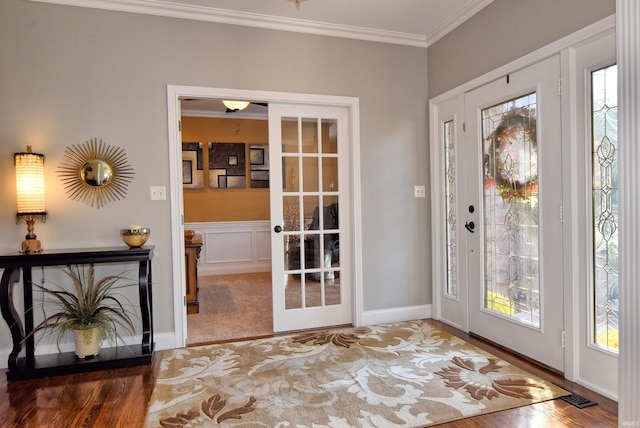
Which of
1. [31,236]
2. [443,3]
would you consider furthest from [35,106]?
[443,3]

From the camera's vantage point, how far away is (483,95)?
307cm

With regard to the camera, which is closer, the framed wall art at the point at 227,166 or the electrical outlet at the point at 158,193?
the electrical outlet at the point at 158,193

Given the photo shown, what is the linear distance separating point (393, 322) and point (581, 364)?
1.59m

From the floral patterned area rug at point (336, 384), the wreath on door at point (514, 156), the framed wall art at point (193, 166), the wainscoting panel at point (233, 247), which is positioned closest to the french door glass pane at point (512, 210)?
the wreath on door at point (514, 156)

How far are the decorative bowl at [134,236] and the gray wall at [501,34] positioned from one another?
281 centimetres

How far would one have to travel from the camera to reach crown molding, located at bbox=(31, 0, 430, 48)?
2.97m

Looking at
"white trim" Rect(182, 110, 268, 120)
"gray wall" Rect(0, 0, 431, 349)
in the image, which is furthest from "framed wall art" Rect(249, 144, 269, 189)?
"gray wall" Rect(0, 0, 431, 349)

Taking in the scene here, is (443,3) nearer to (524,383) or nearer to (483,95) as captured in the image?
(483,95)

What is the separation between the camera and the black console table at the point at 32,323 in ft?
8.41

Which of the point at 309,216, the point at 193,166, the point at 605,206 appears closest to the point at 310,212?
the point at 309,216

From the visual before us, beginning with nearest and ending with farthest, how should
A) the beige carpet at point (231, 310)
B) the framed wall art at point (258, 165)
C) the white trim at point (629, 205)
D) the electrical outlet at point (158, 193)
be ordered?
the white trim at point (629, 205)
the electrical outlet at point (158, 193)
the beige carpet at point (231, 310)
the framed wall art at point (258, 165)

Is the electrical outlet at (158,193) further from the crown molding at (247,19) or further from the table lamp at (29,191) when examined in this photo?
the crown molding at (247,19)

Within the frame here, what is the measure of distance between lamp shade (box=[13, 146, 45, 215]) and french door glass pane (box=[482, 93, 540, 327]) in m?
3.28

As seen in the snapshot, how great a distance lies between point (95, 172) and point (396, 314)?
281 centimetres
